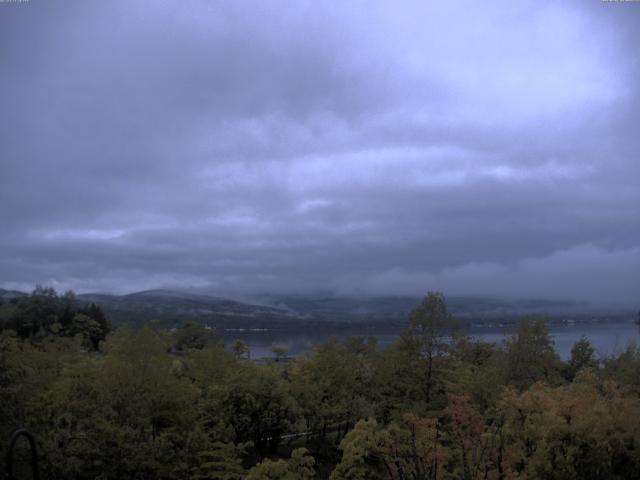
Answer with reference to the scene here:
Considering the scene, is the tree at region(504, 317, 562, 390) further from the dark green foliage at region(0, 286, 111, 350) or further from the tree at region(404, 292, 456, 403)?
the dark green foliage at region(0, 286, 111, 350)

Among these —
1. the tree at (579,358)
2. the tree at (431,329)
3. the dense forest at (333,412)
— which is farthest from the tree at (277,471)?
the tree at (579,358)

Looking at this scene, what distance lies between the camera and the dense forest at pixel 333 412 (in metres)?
16.3

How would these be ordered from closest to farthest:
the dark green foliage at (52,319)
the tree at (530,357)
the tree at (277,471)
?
the tree at (277,471)
the tree at (530,357)
the dark green foliage at (52,319)

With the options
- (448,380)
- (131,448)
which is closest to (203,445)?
(131,448)

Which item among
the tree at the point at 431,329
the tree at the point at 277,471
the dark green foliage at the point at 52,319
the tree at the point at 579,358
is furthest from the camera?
the dark green foliage at the point at 52,319

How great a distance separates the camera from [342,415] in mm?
32719

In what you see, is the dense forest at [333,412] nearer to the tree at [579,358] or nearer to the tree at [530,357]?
the tree at [530,357]

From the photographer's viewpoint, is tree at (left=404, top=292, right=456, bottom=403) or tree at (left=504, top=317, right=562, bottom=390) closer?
tree at (left=404, top=292, right=456, bottom=403)

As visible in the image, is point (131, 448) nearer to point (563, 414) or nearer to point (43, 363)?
point (43, 363)

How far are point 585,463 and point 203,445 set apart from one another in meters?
15.3

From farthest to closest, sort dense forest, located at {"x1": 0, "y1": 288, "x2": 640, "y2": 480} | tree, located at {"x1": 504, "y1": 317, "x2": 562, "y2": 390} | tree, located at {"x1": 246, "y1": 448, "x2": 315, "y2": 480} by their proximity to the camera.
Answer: tree, located at {"x1": 504, "y1": 317, "x2": 562, "y2": 390}
tree, located at {"x1": 246, "y1": 448, "x2": 315, "y2": 480}
dense forest, located at {"x1": 0, "y1": 288, "x2": 640, "y2": 480}

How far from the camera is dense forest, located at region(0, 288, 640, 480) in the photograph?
1628 cm

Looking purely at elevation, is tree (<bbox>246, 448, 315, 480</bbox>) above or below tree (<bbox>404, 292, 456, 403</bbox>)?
below

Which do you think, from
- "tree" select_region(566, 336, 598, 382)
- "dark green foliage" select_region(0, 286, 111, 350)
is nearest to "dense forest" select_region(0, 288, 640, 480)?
"tree" select_region(566, 336, 598, 382)
